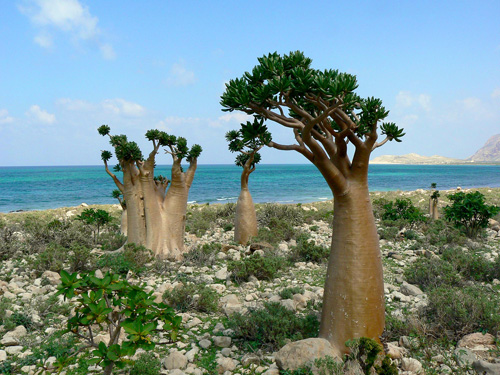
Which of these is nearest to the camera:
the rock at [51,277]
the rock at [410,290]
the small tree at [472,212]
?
the rock at [410,290]

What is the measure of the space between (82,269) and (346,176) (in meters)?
6.52

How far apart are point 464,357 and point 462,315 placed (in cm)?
75

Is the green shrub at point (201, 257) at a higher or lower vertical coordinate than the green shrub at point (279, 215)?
lower

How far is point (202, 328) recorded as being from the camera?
201 inches

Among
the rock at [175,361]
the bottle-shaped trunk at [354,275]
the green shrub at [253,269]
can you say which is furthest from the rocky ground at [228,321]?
the bottle-shaped trunk at [354,275]

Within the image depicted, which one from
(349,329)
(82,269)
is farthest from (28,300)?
(349,329)

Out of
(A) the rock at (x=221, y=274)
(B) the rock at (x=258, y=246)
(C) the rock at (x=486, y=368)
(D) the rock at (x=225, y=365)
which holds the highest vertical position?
(C) the rock at (x=486, y=368)

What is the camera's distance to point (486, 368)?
3521 mm

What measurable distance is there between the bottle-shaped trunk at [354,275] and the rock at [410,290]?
2.58m

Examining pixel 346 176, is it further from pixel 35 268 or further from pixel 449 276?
pixel 35 268

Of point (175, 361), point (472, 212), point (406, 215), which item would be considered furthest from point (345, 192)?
point (406, 215)

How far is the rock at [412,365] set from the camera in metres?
3.75

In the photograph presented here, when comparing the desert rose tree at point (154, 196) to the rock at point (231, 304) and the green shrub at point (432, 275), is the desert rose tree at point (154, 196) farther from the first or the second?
the green shrub at point (432, 275)

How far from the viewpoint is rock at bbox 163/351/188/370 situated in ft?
13.0
